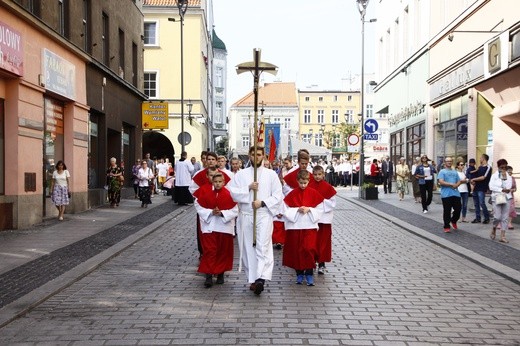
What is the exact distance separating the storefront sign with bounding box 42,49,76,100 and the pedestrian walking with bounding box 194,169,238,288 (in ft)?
30.9

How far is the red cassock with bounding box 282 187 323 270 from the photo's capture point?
340 inches

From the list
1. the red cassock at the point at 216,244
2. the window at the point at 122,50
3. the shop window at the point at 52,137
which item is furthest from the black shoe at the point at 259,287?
the window at the point at 122,50

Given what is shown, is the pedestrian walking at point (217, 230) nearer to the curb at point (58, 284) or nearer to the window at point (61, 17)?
the curb at point (58, 284)

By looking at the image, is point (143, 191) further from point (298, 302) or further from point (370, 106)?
point (370, 106)

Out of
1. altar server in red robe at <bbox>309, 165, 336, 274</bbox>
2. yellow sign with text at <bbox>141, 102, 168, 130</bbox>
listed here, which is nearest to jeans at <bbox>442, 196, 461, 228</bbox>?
altar server in red robe at <bbox>309, 165, 336, 274</bbox>

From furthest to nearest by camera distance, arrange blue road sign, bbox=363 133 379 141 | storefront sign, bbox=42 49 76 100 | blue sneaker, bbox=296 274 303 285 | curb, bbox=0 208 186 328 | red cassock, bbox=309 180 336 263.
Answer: blue road sign, bbox=363 133 379 141
storefront sign, bbox=42 49 76 100
red cassock, bbox=309 180 336 263
blue sneaker, bbox=296 274 303 285
curb, bbox=0 208 186 328

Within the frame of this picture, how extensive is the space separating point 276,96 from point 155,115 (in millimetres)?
87365

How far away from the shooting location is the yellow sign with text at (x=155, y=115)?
97.1 feet

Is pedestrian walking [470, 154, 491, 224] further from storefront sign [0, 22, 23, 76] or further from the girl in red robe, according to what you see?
storefront sign [0, 22, 23, 76]

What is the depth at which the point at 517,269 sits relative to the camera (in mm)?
9898

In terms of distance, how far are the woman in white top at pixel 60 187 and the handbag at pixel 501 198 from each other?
10.4 meters

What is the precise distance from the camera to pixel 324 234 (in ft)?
31.3

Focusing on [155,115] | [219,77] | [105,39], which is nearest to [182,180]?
[105,39]

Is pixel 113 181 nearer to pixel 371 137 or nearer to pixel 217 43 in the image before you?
pixel 371 137
